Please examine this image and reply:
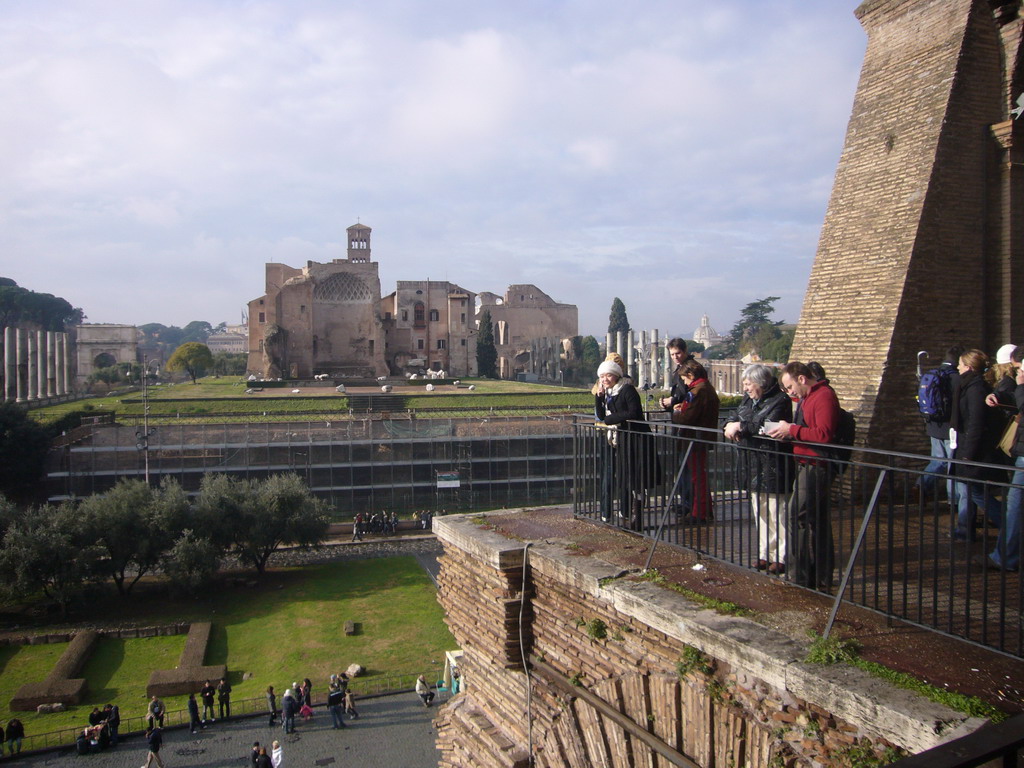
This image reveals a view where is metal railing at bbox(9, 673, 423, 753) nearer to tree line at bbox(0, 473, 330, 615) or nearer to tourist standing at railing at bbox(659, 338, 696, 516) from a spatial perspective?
tree line at bbox(0, 473, 330, 615)

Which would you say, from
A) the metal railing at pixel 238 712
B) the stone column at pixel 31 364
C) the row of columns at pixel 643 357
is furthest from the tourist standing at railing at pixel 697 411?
the stone column at pixel 31 364

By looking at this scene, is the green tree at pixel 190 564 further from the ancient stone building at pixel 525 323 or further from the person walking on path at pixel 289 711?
the ancient stone building at pixel 525 323

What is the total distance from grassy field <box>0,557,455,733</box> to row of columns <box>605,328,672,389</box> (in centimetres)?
1353

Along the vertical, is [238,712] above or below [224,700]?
below

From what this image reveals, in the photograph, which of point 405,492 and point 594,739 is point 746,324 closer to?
point 405,492

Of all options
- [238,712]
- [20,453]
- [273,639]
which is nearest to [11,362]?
[20,453]

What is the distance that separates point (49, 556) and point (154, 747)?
30.3 ft

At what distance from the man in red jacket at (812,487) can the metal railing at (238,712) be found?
12.7 meters

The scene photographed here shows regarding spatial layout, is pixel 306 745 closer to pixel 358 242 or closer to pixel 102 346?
pixel 358 242

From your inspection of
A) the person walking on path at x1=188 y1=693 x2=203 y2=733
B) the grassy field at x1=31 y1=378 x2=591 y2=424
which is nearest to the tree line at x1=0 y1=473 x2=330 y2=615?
the person walking on path at x1=188 y1=693 x2=203 y2=733

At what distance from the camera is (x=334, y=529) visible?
90.0ft

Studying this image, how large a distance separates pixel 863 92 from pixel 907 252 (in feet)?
6.01

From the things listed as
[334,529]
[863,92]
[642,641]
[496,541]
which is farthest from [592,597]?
[334,529]

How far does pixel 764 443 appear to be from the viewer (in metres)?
4.37
